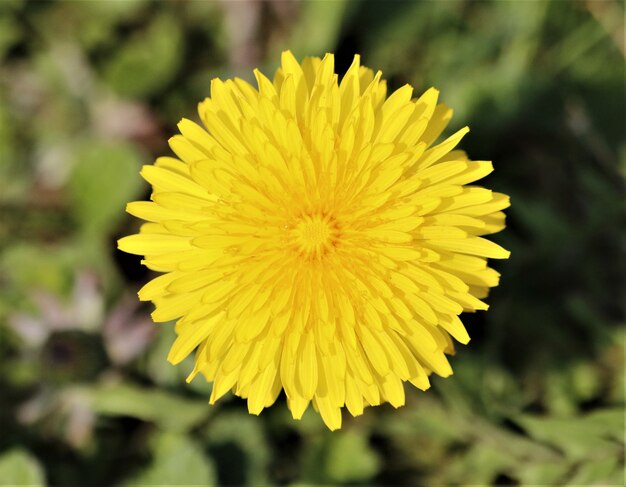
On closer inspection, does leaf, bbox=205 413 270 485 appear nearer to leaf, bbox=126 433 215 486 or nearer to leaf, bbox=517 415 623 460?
leaf, bbox=126 433 215 486

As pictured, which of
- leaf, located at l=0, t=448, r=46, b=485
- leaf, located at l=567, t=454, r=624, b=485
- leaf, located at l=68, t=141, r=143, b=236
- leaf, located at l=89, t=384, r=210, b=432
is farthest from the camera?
leaf, located at l=68, t=141, r=143, b=236

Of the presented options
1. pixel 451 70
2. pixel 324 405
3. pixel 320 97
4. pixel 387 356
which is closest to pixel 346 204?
pixel 320 97

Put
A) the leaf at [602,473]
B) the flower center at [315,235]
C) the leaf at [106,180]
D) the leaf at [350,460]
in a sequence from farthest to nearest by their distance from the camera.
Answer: the leaf at [106,180] → the leaf at [350,460] → the leaf at [602,473] → the flower center at [315,235]

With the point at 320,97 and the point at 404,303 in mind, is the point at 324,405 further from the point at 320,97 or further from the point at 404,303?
the point at 320,97

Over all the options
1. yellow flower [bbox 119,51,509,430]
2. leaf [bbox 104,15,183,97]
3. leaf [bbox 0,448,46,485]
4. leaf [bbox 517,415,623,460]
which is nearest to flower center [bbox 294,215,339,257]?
yellow flower [bbox 119,51,509,430]

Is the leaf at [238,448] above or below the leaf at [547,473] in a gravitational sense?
above

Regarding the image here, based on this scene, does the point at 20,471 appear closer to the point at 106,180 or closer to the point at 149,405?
the point at 149,405

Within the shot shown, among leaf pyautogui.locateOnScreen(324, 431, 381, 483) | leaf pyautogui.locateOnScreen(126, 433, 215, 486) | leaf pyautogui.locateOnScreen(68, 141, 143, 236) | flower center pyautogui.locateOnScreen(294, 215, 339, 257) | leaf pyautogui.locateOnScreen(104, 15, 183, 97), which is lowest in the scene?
leaf pyautogui.locateOnScreen(126, 433, 215, 486)

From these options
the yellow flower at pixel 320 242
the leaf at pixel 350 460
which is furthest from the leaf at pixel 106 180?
the leaf at pixel 350 460

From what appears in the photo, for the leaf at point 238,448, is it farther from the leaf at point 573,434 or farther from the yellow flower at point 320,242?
the leaf at point 573,434
